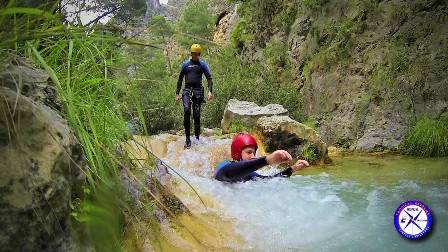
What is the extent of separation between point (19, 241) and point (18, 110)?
Result: 0.42 meters

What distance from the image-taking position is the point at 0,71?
1.43 metres

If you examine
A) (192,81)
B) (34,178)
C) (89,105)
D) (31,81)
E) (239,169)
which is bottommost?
(239,169)

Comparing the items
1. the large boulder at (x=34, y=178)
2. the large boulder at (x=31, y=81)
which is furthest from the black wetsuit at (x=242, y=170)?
the large boulder at (x=34, y=178)

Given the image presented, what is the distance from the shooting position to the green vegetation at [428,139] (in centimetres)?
712

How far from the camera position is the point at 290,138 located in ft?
25.1

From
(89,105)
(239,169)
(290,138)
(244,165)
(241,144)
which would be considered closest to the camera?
(89,105)

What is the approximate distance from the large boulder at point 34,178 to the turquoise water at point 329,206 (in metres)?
1.59

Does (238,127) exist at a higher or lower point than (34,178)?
lower

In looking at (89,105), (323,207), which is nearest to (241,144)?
(323,207)

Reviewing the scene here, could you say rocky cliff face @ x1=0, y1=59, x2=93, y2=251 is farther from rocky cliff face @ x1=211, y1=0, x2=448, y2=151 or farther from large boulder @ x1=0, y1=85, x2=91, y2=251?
rocky cliff face @ x1=211, y1=0, x2=448, y2=151

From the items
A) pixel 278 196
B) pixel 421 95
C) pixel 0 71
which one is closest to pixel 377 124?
pixel 421 95

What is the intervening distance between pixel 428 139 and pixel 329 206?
4.21m

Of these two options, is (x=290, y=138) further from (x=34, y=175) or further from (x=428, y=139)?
(x=34, y=175)

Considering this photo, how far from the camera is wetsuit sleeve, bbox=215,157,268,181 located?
3.12 m
